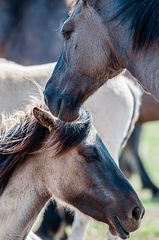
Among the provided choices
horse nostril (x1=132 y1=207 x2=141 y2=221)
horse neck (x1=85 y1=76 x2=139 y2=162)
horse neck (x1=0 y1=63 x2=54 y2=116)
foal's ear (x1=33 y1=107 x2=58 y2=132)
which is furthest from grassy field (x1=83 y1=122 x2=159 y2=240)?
foal's ear (x1=33 y1=107 x2=58 y2=132)

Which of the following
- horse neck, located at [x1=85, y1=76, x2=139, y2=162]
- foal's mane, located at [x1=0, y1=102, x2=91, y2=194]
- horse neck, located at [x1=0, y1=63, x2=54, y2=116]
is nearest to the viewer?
foal's mane, located at [x1=0, y1=102, x2=91, y2=194]

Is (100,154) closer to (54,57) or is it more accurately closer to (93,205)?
(93,205)

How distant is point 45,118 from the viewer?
18.4ft

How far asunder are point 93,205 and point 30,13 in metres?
8.41

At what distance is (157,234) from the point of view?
9.12 meters

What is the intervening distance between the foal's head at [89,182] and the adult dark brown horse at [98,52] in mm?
177

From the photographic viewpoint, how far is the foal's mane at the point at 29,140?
566 cm

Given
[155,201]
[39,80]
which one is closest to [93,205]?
[39,80]

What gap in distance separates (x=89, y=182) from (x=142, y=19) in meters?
0.93

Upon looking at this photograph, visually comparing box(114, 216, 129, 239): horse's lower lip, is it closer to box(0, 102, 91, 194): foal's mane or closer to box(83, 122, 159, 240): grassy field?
box(0, 102, 91, 194): foal's mane

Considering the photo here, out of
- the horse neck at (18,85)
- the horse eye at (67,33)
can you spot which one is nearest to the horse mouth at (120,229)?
the horse eye at (67,33)

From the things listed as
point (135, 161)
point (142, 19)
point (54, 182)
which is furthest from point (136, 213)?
point (135, 161)

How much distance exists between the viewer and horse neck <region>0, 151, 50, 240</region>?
18.6ft

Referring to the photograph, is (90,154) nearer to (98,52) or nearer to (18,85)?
(98,52)
